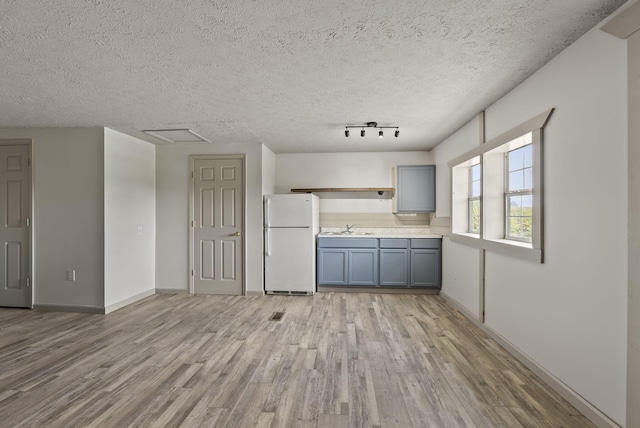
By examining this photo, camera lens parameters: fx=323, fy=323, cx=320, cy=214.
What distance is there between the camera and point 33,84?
2756 mm

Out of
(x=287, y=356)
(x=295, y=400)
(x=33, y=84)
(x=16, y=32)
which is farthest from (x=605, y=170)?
(x=33, y=84)

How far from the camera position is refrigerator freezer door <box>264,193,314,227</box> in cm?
505

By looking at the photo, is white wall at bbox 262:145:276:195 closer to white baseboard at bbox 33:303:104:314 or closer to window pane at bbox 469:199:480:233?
white baseboard at bbox 33:303:104:314

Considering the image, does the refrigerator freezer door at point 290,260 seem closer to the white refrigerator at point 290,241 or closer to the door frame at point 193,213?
the white refrigerator at point 290,241

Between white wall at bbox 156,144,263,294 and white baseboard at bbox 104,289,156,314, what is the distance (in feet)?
0.68

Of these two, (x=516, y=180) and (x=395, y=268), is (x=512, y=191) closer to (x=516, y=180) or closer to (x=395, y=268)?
(x=516, y=180)

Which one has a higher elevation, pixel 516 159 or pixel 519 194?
pixel 516 159

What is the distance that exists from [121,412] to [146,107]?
2774mm

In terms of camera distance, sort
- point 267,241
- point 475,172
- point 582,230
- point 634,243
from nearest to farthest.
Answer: point 634,243, point 582,230, point 475,172, point 267,241

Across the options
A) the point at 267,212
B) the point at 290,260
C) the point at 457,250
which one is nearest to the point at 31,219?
the point at 267,212

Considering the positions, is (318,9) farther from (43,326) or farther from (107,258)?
(43,326)

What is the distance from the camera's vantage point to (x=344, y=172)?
5.83 m

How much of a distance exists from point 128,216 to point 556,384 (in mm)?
5119

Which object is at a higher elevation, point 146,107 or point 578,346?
point 146,107
